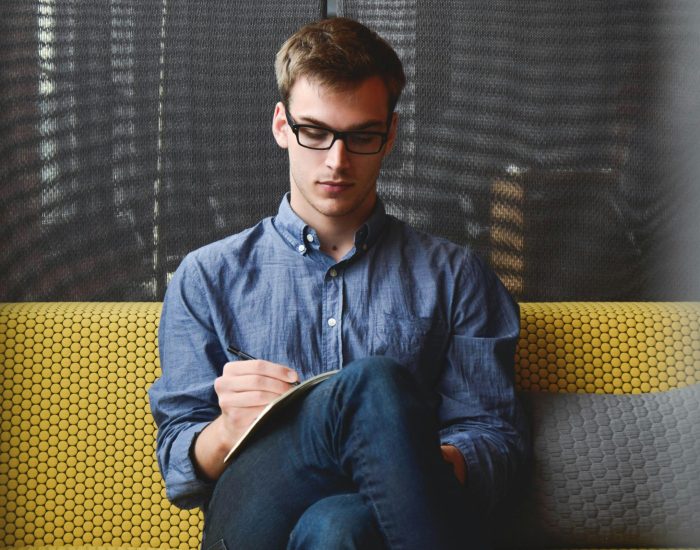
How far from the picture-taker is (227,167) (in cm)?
153

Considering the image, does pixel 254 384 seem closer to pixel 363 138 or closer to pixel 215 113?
pixel 363 138

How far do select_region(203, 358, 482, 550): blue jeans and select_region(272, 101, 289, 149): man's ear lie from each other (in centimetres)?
45

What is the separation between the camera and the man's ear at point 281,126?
1.27 meters

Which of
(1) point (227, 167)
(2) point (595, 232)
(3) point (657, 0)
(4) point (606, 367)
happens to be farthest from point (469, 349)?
(3) point (657, 0)

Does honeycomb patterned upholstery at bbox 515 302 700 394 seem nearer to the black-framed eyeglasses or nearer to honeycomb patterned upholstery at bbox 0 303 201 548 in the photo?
the black-framed eyeglasses

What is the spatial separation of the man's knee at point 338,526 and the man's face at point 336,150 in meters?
0.48

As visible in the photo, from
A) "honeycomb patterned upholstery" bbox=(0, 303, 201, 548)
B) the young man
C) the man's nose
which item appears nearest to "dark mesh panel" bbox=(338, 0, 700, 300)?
the young man

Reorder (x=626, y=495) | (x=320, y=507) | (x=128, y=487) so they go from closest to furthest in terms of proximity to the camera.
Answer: (x=320, y=507) → (x=626, y=495) → (x=128, y=487)

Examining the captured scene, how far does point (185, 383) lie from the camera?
1.20 meters

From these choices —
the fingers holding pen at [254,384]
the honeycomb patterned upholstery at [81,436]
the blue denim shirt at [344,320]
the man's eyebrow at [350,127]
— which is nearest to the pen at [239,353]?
the blue denim shirt at [344,320]

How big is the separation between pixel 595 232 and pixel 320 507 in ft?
2.95

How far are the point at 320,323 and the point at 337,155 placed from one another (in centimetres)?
26

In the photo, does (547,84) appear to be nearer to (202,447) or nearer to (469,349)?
(469,349)

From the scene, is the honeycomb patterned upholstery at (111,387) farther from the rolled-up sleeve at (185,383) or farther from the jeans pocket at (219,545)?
the jeans pocket at (219,545)
